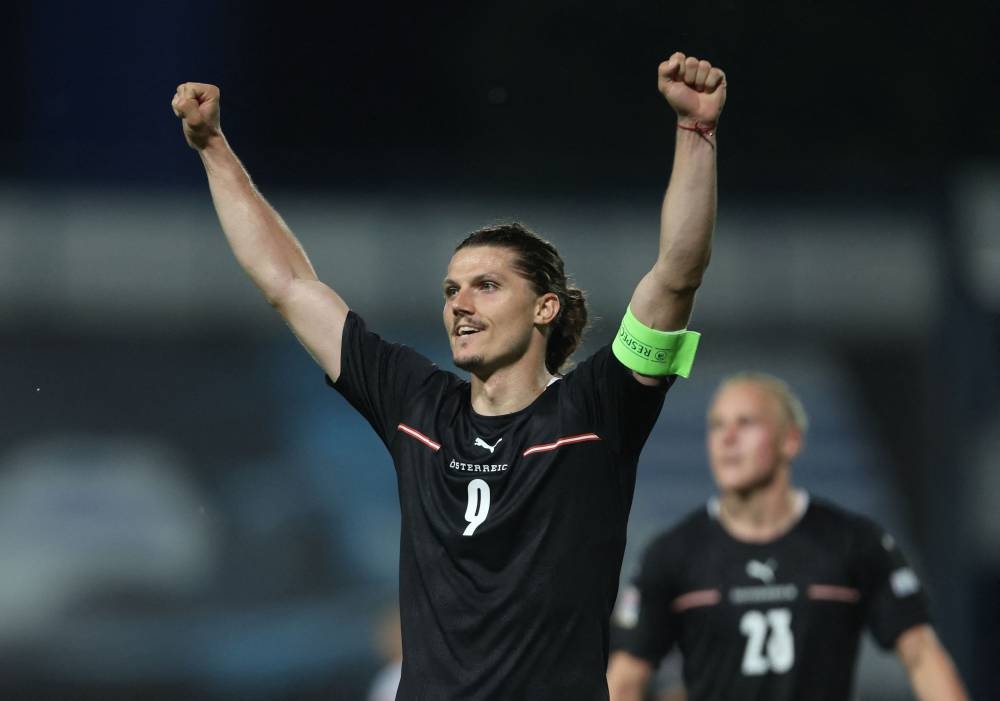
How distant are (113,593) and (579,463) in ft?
16.9

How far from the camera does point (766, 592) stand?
223 inches

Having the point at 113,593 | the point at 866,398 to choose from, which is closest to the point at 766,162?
the point at 866,398

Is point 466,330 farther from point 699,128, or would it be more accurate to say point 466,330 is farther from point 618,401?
point 699,128

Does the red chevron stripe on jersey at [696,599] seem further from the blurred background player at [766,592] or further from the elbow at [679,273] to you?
the elbow at [679,273]

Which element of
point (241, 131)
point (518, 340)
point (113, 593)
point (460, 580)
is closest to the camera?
point (460, 580)

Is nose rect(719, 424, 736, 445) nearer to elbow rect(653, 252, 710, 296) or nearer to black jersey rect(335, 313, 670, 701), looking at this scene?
black jersey rect(335, 313, 670, 701)

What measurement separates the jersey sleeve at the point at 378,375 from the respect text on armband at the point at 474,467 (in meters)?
0.23

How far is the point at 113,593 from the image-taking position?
7.80m

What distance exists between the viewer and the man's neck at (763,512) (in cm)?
581

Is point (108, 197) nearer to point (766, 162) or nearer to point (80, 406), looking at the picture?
point (80, 406)

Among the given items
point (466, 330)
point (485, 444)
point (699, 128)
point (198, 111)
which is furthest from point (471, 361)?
point (198, 111)

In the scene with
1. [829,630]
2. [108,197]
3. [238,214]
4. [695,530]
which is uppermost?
[108,197]

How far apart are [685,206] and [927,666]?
300 cm

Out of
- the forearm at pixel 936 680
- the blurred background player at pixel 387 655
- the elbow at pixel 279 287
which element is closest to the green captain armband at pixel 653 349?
the elbow at pixel 279 287
